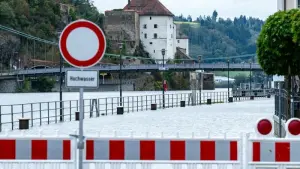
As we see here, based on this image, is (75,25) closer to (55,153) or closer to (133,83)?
(55,153)

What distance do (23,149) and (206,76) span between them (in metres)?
117

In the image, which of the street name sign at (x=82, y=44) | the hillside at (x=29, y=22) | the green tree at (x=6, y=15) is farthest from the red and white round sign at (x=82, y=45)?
the green tree at (x=6, y=15)

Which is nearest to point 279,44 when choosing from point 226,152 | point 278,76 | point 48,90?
point 278,76

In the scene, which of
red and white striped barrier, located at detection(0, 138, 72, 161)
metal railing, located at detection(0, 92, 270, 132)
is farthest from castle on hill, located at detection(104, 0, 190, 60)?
red and white striped barrier, located at detection(0, 138, 72, 161)

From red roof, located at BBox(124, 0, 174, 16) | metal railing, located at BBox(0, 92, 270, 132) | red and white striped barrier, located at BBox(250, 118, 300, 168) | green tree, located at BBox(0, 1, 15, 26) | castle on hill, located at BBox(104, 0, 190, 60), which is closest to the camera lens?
red and white striped barrier, located at BBox(250, 118, 300, 168)

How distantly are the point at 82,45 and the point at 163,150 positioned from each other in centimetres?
137

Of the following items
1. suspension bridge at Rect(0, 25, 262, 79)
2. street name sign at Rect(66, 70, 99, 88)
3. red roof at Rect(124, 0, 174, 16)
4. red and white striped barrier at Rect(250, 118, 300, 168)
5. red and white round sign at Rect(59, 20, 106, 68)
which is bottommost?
red and white striped barrier at Rect(250, 118, 300, 168)

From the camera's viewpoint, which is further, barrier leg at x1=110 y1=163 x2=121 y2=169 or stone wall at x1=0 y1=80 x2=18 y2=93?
stone wall at x1=0 y1=80 x2=18 y2=93

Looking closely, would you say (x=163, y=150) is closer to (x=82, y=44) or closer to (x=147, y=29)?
(x=82, y=44)

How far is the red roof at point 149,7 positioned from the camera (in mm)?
157500

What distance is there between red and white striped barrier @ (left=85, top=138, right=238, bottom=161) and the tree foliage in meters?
10.8

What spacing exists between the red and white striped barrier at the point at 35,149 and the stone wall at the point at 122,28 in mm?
130171

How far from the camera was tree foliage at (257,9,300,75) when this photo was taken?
1834cm

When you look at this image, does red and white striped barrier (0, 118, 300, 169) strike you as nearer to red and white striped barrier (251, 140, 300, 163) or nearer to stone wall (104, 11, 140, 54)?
red and white striped barrier (251, 140, 300, 163)
